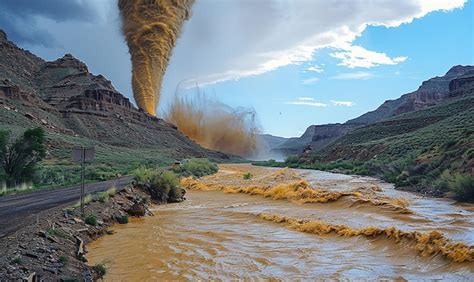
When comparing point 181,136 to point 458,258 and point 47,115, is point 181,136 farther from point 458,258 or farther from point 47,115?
point 458,258

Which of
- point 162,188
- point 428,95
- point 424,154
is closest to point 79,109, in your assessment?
point 162,188

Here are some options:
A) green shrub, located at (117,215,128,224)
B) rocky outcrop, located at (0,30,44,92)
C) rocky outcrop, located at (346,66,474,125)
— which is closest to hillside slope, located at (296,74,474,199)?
green shrub, located at (117,215,128,224)

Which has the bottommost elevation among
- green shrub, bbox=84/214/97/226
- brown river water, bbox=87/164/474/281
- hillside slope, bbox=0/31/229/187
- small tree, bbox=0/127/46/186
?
brown river water, bbox=87/164/474/281

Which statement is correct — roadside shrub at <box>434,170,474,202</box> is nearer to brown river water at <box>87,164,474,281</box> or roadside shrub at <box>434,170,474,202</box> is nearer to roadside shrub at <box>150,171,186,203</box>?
brown river water at <box>87,164,474,281</box>

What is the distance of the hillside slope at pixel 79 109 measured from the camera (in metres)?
76.8

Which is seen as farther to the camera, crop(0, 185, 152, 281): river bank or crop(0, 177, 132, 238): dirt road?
crop(0, 177, 132, 238): dirt road

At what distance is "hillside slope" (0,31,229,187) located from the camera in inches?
3024

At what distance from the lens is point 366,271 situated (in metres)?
10.4

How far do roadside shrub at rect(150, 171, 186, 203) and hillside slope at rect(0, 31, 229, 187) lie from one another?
45876mm

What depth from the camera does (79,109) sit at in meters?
97.2

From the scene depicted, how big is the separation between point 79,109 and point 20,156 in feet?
231

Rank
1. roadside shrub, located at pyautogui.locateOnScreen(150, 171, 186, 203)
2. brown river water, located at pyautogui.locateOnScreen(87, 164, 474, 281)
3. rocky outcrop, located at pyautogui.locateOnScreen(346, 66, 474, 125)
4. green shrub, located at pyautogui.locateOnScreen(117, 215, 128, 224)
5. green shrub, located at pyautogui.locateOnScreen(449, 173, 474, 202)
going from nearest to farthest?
brown river water, located at pyautogui.locateOnScreen(87, 164, 474, 281), green shrub, located at pyautogui.locateOnScreen(117, 215, 128, 224), green shrub, located at pyautogui.locateOnScreen(449, 173, 474, 202), roadside shrub, located at pyautogui.locateOnScreen(150, 171, 186, 203), rocky outcrop, located at pyautogui.locateOnScreen(346, 66, 474, 125)

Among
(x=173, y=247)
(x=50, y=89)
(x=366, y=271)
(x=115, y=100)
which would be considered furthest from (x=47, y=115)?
(x=366, y=271)

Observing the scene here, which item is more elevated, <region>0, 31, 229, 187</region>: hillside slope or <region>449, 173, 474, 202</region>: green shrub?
<region>0, 31, 229, 187</region>: hillside slope
